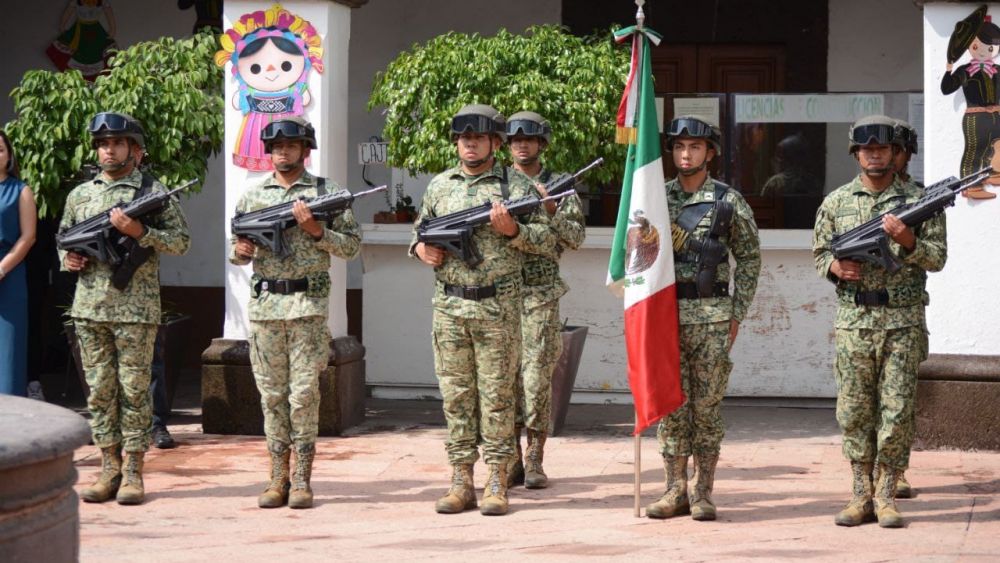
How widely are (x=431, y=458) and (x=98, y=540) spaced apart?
244 cm

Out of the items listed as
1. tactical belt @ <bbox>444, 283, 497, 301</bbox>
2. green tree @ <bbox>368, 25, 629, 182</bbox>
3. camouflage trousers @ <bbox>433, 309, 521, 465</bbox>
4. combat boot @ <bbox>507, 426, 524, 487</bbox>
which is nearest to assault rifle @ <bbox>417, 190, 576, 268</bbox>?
tactical belt @ <bbox>444, 283, 497, 301</bbox>

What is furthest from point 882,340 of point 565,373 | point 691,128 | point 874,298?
point 565,373

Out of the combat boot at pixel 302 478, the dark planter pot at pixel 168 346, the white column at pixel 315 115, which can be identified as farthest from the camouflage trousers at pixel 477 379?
the dark planter pot at pixel 168 346

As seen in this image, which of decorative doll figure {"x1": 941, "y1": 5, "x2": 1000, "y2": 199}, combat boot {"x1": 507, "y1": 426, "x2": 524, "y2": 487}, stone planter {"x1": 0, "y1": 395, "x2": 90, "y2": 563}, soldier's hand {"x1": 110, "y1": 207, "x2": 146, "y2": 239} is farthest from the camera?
decorative doll figure {"x1": 941, "y1": 5, "x2": 1000, "y2": 199}

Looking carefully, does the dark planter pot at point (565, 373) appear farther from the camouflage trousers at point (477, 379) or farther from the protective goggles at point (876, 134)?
the protective goggles at point (876, 134)

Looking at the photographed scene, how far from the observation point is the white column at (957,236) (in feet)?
27.4

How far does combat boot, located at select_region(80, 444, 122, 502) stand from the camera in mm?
7180

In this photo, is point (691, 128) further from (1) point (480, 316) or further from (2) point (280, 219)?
(2) point (280, 219)

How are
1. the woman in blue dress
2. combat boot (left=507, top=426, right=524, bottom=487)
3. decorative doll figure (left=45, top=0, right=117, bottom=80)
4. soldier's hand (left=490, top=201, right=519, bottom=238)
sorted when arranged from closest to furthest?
soldier's hand (left=490, top=201, right=519, bottom=238)
combat boot (left=507, top=426, right=524, bottom=487)
the woman in blue dress
decorative doll figure (left=45, top=0, right=117, bottom=80)

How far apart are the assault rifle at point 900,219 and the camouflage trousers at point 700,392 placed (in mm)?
669

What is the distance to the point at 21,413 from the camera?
13.0ft

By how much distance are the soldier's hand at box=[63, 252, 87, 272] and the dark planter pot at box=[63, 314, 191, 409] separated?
1.65 meters

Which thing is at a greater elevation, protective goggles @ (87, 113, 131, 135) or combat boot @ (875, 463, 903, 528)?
protective goggles @ (87, 113, 131, 135)

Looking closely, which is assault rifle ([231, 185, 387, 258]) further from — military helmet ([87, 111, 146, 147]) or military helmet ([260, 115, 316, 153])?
military helmet ([87, 111, 146, 147])
